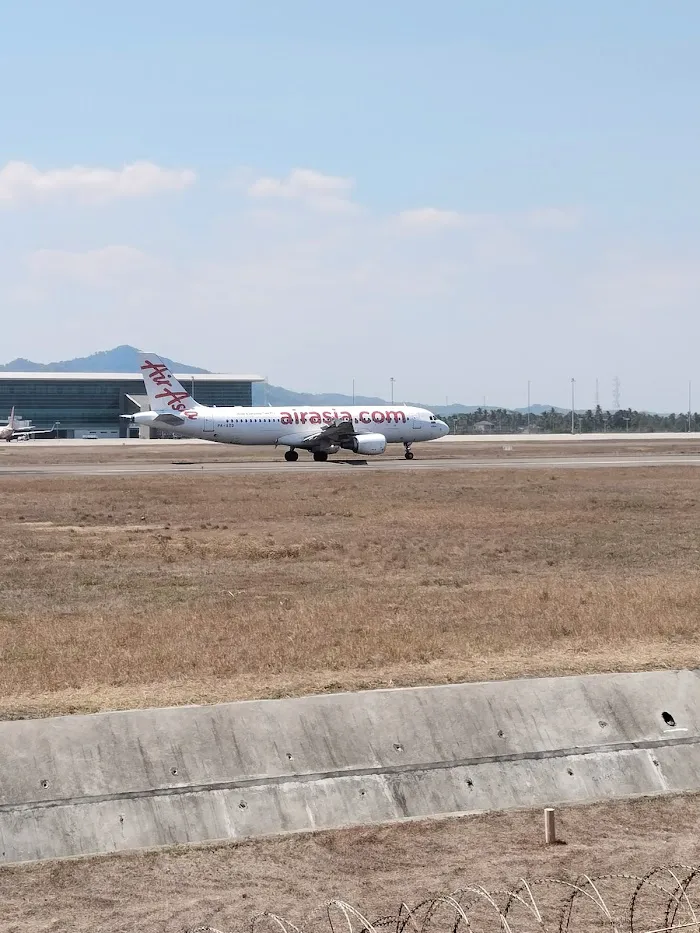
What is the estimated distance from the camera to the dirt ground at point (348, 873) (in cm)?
904

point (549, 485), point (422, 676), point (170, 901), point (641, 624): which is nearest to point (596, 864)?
point (170, 901)

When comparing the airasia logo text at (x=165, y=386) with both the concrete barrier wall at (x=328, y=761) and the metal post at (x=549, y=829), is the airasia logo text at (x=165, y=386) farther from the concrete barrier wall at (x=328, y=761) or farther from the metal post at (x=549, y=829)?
the metal post at (x=549, y=829)

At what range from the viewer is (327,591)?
23188 mm

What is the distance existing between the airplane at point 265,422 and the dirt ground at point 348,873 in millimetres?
62183

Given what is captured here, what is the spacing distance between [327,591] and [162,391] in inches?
2144

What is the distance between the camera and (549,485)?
5225 centimetres

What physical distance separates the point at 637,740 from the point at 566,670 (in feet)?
6.38

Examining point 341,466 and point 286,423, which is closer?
point 341,466

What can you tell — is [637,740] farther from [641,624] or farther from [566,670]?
[641,624]

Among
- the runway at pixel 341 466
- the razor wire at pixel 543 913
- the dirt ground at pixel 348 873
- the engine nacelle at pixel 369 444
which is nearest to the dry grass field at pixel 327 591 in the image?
the dirt ground at pixel 348 873

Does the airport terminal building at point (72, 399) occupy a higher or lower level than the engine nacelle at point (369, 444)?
higher

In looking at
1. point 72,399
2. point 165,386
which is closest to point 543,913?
point 165,386

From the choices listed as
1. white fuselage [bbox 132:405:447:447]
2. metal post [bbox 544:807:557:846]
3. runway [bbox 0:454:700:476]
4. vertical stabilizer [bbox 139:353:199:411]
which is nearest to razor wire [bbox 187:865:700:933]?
metal post [bbox 544:807:557:846]

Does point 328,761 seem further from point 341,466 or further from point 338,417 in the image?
point 338,417
